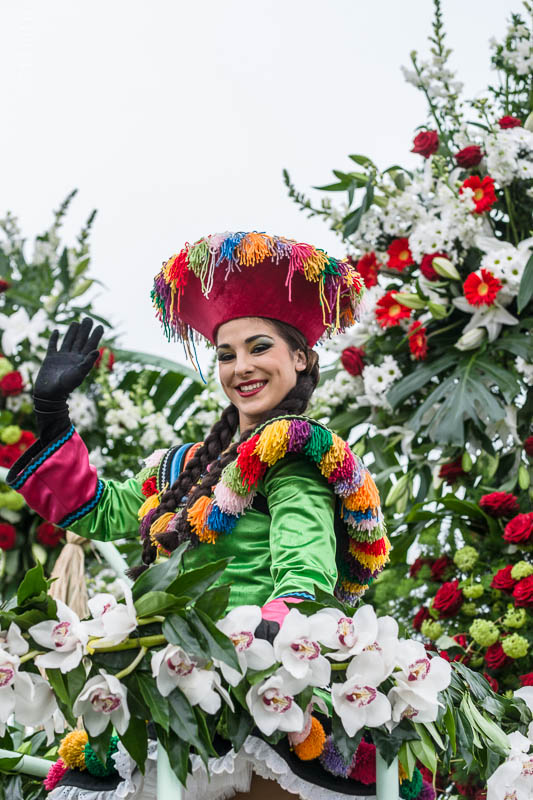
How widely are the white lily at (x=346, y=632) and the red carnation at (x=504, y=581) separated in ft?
4.86

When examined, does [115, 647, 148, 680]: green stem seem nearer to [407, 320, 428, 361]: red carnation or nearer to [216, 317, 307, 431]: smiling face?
[216, 317, 307, 431]: smiling face

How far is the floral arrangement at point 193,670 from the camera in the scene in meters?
1.19

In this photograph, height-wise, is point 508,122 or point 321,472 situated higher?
point 508,122

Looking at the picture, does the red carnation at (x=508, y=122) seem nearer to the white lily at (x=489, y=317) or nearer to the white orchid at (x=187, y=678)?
the white lily at (x=489, y=317)

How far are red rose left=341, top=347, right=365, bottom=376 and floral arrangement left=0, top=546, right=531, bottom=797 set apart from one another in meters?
2.17

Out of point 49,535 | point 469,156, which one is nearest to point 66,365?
point 49,535

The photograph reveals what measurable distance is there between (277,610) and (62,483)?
64cm

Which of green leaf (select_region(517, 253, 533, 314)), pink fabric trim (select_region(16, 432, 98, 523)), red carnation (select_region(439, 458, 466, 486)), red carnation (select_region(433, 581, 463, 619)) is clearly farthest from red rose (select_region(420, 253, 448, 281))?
pink fabric trim (select_region(16, 432, 98, 523))

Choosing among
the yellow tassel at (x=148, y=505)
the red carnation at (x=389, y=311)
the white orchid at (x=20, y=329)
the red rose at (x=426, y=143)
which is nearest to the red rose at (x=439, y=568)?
the red carnation at (x=389, y=311)

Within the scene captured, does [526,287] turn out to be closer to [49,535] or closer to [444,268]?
[444,268]

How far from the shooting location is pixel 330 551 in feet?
5.24

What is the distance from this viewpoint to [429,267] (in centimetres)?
332

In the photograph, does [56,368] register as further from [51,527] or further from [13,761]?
[51,527]

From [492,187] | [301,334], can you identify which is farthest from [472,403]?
[301,334]
